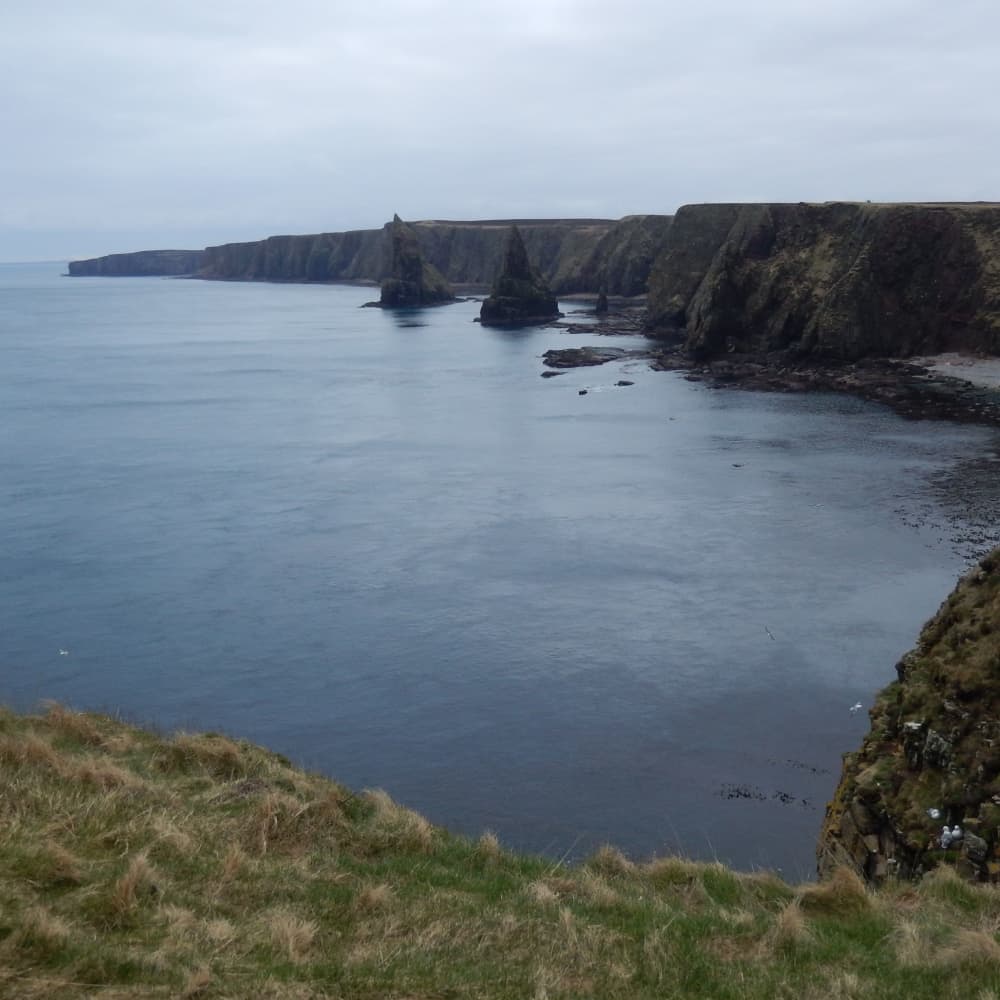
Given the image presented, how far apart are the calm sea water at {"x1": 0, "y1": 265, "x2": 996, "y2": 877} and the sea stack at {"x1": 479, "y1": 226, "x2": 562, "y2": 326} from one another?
82802mm

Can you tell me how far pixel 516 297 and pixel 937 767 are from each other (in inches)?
5915

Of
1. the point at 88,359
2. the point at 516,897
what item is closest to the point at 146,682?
the point at 516,897

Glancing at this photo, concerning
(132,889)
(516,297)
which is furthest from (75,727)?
(516,297)

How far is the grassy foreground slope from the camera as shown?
1005 cm

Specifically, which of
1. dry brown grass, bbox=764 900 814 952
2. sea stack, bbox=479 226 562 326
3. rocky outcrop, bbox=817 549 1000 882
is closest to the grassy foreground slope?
Result: dry brown grass, bbox=764 900 814 952

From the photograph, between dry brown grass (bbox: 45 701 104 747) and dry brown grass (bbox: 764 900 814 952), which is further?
dry brown grass (bbox: 45 701 104 747)

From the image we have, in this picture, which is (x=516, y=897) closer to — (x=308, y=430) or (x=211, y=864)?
(x=211, y=864)

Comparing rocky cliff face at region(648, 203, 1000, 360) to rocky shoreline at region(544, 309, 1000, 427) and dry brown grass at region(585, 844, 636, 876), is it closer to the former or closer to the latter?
rocky shoreline at region(544, 309, 1000, 427)

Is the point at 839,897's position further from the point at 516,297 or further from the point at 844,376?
the point at 516,297

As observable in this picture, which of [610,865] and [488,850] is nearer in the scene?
[488,850]

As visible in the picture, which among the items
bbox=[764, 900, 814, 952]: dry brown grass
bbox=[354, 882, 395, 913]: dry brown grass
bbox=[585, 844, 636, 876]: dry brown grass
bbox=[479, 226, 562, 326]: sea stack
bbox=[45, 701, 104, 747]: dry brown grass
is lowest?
bbox=[585, 844, 636, 876]: dry brown grass

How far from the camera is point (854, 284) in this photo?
4043 inches

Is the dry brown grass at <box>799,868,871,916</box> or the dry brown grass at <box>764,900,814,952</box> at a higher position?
the dry brown grass at <box>764,900,814,952</box>

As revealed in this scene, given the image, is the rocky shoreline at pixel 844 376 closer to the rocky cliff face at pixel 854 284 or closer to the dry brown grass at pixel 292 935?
the rocky cliff face at pixel 854 284
